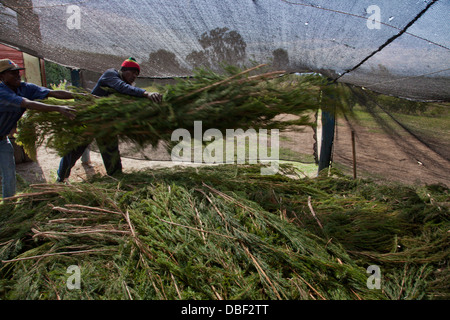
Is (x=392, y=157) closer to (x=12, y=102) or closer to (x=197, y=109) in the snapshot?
(x=197, y=109)

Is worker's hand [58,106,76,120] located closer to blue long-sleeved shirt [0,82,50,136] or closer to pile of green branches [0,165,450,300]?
blue long-sleeved shirt [0,82,50,136]

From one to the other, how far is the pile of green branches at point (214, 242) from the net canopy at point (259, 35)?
4.86ft

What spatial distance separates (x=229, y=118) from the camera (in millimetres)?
2611

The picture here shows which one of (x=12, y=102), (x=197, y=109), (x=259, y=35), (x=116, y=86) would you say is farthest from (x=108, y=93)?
(x=259, y=35)

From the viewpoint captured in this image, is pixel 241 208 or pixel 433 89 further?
pixel 433 89

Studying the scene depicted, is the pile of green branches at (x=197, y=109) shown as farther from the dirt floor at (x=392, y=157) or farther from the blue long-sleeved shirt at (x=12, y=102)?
the dirt floor at (x=392, y=157)

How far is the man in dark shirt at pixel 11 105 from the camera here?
9.12 feet

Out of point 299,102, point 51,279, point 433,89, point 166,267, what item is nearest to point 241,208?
point 166,267

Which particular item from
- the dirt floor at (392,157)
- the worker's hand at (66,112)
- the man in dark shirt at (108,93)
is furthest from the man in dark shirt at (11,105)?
the dirt floor at (392,157)

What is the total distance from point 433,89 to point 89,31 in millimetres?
4561

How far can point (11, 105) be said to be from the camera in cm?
283

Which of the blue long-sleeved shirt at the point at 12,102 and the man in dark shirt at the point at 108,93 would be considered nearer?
the blue long-sleeved shirt at the point at 12,102

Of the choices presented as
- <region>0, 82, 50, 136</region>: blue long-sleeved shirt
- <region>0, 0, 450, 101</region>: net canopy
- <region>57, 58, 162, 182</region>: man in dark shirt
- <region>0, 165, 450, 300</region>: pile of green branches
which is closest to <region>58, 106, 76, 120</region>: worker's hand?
<region>57, 58, 162, 182</region>: man in dark shirt

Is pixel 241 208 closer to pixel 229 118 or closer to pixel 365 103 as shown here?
pixel 229 118
